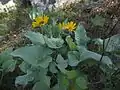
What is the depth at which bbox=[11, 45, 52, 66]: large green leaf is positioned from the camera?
243 centimetres

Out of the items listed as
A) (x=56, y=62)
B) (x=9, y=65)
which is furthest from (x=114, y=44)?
(x=9, y=65)

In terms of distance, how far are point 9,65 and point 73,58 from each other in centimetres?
62

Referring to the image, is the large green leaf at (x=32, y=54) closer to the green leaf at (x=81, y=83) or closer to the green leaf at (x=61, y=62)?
the green leaf at (x=61, y=62)

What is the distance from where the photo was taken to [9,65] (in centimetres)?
288

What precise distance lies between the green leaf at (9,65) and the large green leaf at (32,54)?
0.40m

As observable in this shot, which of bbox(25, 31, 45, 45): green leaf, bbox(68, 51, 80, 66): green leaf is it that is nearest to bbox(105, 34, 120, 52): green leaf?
bbox(68, 51, 80, 66): green leaf

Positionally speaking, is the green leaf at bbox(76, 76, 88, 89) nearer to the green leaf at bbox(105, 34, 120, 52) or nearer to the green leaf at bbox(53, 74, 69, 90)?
the green leaf at bbox(53, 74, 69, 90)

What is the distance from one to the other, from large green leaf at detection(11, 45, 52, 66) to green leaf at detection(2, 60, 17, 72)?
1.33 feet

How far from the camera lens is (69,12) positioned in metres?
4.29

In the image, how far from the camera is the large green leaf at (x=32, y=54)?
2.43 metres

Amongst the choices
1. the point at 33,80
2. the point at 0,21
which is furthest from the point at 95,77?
the point at 0,21

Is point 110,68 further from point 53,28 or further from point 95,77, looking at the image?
point 53,28

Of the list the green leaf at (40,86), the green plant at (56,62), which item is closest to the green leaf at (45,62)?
the green plant at (56,62)

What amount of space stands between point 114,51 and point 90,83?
0.96 feet
